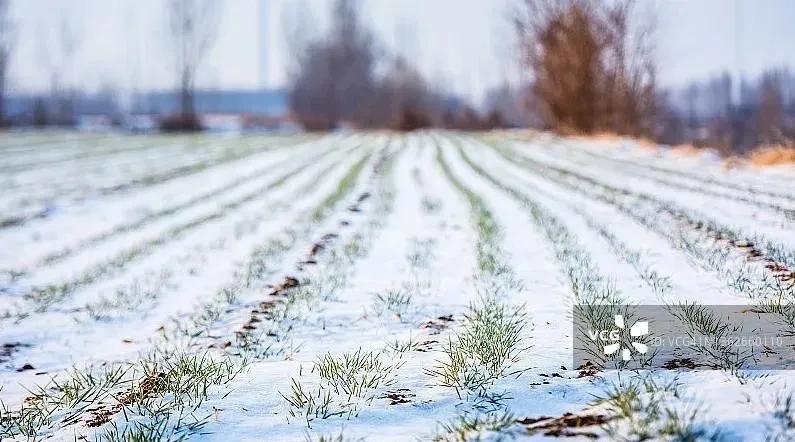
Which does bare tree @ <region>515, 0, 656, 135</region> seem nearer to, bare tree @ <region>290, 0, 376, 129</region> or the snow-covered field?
the snow-covered field

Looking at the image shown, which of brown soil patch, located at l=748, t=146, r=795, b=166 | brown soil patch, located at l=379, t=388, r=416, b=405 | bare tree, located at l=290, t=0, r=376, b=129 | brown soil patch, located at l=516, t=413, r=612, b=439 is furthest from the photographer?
bare tree, located at l=290, t=0, r=376, b=129

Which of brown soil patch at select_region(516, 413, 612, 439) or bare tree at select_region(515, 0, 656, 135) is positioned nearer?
brown soil patch at select_region(516, 413, 612, 439)

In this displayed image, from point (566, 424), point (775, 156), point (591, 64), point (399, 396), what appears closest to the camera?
point (566, 424)

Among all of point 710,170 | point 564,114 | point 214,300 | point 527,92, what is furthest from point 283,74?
point 214,300

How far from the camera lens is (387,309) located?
3996 mm

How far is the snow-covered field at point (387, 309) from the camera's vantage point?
7.82ft

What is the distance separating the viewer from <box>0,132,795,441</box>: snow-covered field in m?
2.38

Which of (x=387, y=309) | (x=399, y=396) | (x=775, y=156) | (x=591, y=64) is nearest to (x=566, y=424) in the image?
(x=399, y=396)

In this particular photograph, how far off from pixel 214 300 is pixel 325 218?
11.2 ft

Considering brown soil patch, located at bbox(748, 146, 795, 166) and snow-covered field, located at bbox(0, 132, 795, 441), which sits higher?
brown soil patch, located at bbox(748, 146, 795, 166)

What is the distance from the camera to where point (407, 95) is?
54625mm

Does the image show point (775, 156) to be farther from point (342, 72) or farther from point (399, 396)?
point (342, 72)

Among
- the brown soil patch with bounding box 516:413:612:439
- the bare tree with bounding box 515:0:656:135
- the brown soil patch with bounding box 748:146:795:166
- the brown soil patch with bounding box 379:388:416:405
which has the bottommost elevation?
the brown soil patch with bounding box 379:388:416:405

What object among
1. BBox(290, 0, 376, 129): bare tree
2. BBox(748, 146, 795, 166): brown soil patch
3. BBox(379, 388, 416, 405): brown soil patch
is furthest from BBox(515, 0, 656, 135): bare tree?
BBox(290, 0, 376, 129): bare tree
